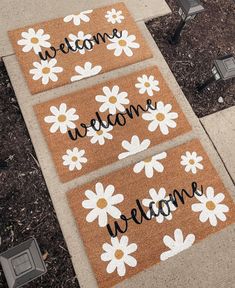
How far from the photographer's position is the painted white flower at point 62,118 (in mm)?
2934

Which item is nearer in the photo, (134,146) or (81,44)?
(134,146)

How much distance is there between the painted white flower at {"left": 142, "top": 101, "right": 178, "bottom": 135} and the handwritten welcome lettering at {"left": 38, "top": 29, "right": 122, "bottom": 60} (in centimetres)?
96

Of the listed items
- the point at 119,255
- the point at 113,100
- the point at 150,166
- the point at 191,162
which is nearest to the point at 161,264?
the point at 119,255

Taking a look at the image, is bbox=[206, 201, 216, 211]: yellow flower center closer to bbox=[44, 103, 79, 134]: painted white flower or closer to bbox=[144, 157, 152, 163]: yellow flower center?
bbox=[144, 157, 152, 163]: yellow flower center

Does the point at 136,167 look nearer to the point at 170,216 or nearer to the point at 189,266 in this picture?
the point at 170,216

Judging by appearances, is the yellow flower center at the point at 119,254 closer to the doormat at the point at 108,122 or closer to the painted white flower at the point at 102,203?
the painted white flower at the point at 102,203

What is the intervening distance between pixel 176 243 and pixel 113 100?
148cm

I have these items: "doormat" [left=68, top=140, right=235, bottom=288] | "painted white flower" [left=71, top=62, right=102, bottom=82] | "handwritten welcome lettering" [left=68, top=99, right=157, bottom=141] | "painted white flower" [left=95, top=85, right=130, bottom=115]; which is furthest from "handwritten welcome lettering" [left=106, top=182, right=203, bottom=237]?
"painted white flower" [left=71, top=62, right=102, bottom=82]

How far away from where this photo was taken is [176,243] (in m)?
2.63

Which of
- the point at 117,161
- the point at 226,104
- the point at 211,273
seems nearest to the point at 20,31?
the point at 117,161

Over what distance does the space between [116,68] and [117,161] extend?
1.05 meters

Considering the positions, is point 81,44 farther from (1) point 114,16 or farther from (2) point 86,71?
(1) point 114,16

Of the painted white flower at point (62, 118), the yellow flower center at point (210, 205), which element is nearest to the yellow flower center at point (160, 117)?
the painted white flower at point (62, 118)

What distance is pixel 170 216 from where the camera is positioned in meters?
2.71
